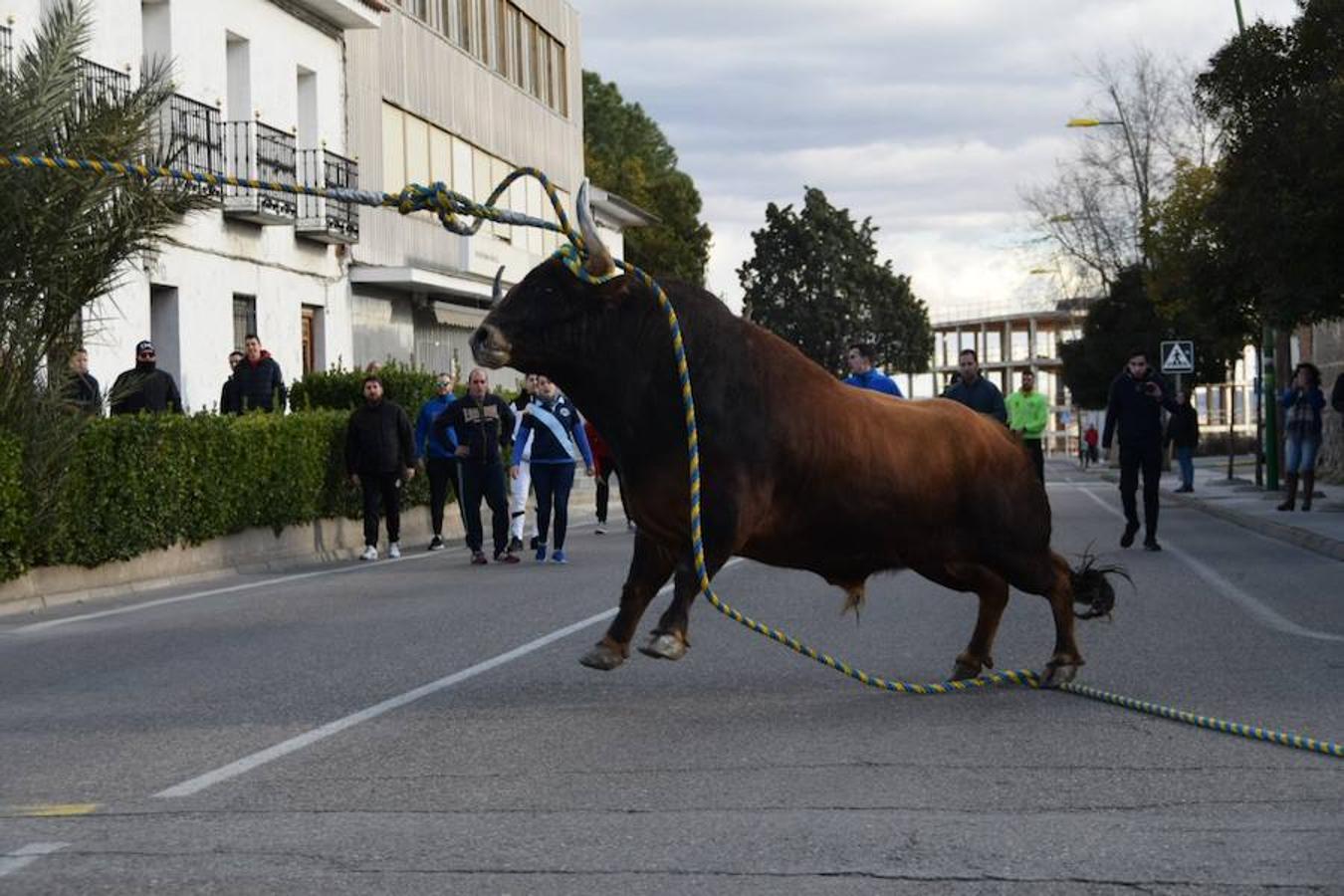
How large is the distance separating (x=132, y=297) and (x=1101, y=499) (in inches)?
627

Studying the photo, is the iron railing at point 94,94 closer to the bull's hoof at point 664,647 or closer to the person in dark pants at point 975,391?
the person in dark pants at point 975,391

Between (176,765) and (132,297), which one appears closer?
(176,765)

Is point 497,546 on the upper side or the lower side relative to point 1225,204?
lower

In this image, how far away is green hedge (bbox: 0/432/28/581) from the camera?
50.8 feet

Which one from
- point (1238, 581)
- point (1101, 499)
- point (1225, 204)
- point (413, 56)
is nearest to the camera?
point (1238, 581)

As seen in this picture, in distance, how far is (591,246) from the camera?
330 inches

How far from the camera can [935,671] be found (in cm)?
982

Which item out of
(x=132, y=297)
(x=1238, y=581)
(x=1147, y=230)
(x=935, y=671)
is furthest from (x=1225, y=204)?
(x=1147, y=230)

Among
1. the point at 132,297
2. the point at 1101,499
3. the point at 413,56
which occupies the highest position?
the point at 413,56

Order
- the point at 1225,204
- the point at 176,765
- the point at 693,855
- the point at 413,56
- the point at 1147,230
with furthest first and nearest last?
the point at 1147,230
the point at 413,56
the point at 1225,204
the point at 176,765
the point at 693,855

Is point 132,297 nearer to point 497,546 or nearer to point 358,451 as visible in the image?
point 358,451

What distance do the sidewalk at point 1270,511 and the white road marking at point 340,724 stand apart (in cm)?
1023

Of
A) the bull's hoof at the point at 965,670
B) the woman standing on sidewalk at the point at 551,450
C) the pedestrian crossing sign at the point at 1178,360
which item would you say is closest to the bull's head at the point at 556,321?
the bull's hoof at the point at 965,670

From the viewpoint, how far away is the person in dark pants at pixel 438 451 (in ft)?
72.2
